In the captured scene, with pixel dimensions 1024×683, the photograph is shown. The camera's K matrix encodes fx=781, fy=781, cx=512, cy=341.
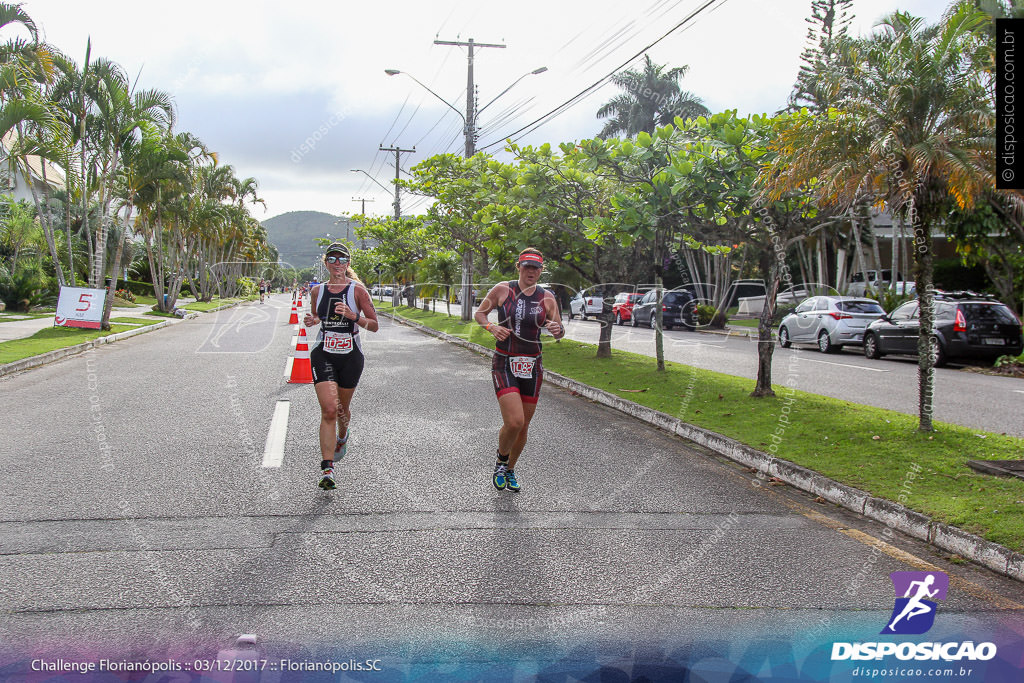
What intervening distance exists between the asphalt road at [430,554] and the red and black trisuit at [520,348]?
0.84 m

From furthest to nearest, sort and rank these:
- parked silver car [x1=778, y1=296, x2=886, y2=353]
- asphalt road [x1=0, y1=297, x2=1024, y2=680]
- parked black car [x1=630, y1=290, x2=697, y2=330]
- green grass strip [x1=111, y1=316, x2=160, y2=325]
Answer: parked black car [x1=630, y1=290, x2=697, y2=330] < green grass strip [x1=111, y1=316, x2=160, y2=325] < parked silver car [x1=778, y1=296, x2=886, y2=353] < asphalt road [x1=0, y1=297, x2=1024, y2=680]

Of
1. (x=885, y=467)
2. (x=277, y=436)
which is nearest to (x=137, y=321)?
(x=277, y=436)

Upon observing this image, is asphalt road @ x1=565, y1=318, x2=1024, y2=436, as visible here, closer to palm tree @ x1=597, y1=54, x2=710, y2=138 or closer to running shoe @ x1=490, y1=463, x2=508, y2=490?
running shoe @ x1=490, y1=463, x2=508, y2=490

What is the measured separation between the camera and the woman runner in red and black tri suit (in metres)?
5.99

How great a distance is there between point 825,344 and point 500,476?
1657 centimetres

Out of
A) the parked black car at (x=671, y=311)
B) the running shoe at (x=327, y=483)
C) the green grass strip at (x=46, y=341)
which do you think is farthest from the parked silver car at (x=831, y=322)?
the green grass strip at (x=46, y=341)

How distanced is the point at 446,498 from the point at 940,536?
11.1 feet

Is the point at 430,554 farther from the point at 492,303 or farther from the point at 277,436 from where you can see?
A: the point at 277,436

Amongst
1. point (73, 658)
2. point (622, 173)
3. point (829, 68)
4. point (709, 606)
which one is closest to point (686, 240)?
point (622, 173)

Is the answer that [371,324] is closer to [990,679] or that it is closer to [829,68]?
[990,679]

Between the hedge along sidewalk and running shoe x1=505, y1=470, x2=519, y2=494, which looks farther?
running shoe x1=505, y1=470, x2=519, y2=494

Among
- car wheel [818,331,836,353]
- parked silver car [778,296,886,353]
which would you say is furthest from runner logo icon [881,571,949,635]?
car wheel [818,331,836,353]

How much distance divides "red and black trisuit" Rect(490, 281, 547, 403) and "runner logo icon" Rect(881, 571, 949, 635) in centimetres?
279

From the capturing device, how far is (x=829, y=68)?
8.66 m
